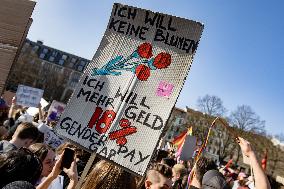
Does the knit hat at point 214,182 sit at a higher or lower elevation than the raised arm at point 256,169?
lower

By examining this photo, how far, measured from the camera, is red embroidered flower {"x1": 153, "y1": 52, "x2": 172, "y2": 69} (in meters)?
3.47

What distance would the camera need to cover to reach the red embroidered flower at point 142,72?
350 cm

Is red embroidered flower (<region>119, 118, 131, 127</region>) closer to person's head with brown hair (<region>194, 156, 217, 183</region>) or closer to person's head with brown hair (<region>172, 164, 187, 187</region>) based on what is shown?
person's head with brown hair (<region>194, 156, 217, 183</region>)

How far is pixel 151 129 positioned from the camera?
3.28m

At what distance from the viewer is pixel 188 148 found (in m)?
13.0

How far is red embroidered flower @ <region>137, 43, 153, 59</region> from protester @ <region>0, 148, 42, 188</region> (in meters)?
1.33

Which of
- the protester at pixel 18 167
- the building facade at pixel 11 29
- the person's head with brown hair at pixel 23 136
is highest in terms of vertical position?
the building facade at pixel 11 29

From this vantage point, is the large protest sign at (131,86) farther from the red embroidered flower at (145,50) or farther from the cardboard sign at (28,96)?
the cardboard sign at (28,96)

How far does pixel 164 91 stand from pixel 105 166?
0.79 meters

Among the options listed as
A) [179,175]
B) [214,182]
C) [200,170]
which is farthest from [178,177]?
[214,182]

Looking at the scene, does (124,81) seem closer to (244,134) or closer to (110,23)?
(110,23)

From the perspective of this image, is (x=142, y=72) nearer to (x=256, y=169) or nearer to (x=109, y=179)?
(x=109, y=179)

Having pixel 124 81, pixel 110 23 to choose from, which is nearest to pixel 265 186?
pixel 124 81

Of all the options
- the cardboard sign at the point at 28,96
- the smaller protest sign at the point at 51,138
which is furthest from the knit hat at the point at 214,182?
the cardboard sign at the point at 28,96
